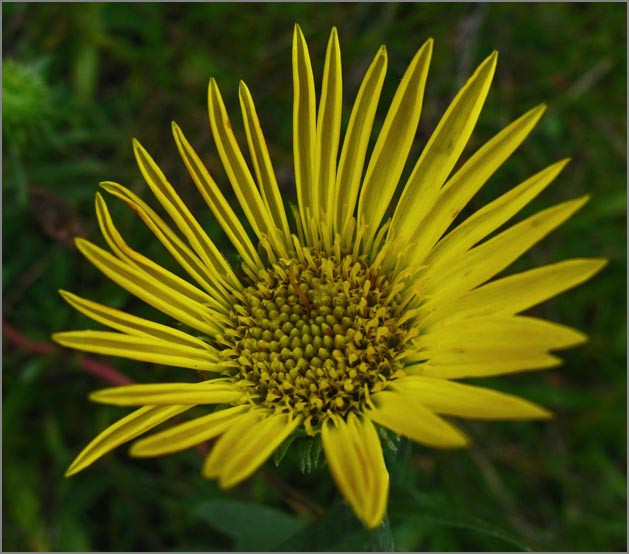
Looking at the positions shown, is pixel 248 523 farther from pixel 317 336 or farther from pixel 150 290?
pixel 150 290

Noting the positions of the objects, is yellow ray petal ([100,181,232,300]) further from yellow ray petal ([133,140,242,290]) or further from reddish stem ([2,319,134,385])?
reddish stem ([2,319,134,385])

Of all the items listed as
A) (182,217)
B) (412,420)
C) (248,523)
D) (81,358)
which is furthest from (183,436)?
(81,358)

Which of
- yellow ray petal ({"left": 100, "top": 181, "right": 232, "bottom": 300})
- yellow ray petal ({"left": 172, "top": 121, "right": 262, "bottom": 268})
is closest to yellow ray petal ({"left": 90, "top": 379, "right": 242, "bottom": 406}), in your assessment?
yellow ray petal ({"left": 100, "top": 181, "right": 232, "bottom": 300})

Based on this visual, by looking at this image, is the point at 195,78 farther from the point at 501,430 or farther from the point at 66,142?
the point at 501,430

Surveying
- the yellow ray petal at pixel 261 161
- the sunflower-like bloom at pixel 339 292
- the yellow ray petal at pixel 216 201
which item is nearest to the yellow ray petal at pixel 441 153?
the sunflower-like bloom at pixel 339 292

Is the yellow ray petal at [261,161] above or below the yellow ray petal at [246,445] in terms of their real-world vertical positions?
above

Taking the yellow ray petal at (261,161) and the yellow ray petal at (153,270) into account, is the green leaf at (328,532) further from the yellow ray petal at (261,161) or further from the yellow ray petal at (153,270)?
the yellow ray petal at (261,161)
